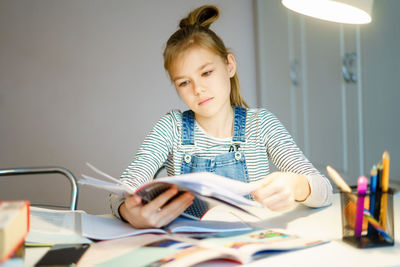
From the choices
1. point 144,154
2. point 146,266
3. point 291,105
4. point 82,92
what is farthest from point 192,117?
point 82,92

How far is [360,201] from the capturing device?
645 millimetres

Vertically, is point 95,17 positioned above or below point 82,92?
above

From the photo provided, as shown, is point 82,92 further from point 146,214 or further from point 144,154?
point 146,214

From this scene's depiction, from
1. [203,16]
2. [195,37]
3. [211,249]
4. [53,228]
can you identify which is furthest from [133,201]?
[203,16]

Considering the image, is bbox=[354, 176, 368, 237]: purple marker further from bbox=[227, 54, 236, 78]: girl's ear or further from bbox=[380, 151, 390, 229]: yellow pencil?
bbox=[227, 54, 236, 78]: girl's ear

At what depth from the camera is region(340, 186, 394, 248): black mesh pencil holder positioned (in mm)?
655

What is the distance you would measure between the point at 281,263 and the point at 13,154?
3061 millimetres

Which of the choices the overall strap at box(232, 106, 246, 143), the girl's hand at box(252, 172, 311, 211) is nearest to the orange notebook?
the girl's hand at box(252, 172, 311, 211)

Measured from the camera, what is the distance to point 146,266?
1.92ft

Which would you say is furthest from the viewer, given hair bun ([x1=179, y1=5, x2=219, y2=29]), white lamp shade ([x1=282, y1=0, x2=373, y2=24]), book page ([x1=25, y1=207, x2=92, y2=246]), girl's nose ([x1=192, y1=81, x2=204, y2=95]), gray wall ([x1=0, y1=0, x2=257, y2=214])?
gray wall ([x1=0, y1=0, x2=257, y2=214])

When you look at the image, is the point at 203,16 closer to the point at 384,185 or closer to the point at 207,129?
the point at 207,129

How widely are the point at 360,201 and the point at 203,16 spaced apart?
879mm

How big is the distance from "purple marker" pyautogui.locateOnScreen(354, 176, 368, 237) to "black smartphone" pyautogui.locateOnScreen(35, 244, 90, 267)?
424 millimetres

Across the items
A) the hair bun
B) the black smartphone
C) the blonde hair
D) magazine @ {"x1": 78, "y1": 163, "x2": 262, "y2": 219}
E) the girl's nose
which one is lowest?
the black smartphone
